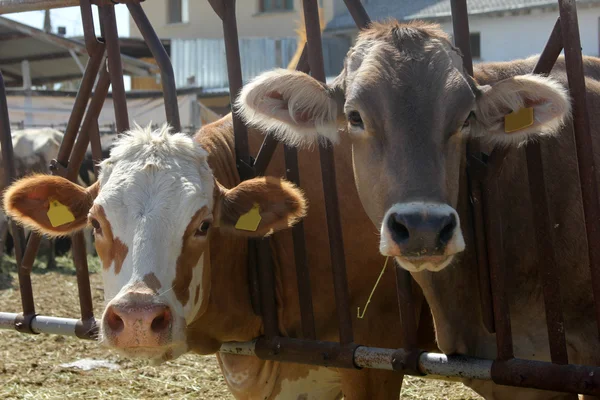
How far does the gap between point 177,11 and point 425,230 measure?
3346cm

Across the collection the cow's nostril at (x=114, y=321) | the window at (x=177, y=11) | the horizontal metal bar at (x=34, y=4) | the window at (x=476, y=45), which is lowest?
the cow's nostril at (x=114, y=321)

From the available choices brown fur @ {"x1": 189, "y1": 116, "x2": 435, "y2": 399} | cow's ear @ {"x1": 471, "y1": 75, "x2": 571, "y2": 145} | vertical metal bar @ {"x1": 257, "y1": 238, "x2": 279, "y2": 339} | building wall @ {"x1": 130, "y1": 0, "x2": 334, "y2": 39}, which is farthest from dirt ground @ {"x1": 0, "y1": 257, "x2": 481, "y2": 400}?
building wall @ {"x1": 130, "y1": 0, "x2": 334, "y2": 39}

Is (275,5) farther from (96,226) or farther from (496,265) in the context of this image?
(496,265)

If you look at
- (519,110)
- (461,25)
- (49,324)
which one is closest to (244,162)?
(461,25)

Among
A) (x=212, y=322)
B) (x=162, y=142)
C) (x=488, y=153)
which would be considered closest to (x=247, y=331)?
(x=212, y=322)

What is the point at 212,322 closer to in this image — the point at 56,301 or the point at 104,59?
the point at 104,59

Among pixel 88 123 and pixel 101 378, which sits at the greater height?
pixel 88 123

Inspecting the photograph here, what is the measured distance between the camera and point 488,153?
3.54 meters

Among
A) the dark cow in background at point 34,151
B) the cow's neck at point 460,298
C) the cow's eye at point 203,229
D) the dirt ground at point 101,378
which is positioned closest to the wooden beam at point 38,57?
the dark cow in background at point 34,151

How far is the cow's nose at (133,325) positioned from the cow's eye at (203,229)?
17.6 inches

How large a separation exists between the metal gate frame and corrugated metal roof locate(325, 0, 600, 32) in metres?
21.3

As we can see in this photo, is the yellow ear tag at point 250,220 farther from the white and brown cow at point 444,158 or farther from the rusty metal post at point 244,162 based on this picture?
the white and brown cow at point 444,158

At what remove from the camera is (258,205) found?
3.62m

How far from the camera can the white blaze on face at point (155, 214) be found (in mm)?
3181
